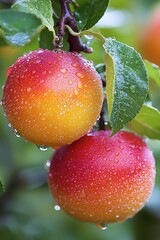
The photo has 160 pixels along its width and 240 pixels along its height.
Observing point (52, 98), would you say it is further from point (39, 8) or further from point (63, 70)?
point (39, 8)

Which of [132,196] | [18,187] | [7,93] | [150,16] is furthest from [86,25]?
[150,16]

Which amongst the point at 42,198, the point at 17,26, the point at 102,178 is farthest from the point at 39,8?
the point at 42,198

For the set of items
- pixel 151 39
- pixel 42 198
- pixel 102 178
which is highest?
pixel 102 178

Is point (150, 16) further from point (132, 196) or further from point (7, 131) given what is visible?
point (132, 196)

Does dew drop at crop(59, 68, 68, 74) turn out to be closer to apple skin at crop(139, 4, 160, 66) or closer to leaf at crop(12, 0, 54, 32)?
leaf at crop(12, 0, 54, 32)

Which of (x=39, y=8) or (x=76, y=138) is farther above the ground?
(x=39, y=8)

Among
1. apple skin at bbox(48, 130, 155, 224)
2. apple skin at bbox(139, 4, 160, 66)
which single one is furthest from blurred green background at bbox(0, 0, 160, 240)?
apple skin at bbox(48, 130, 155, 224)

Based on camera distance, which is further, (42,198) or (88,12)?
(42,198)
